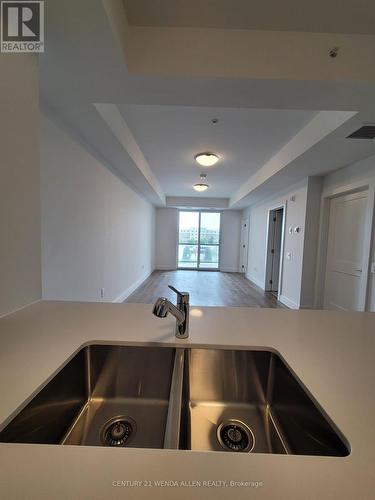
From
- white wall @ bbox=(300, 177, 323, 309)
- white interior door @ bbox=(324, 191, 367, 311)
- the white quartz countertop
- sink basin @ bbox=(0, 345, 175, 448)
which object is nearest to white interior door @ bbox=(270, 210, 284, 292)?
white wall @ bbox=(300, 177, 323, 309)

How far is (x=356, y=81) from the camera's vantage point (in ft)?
4.99

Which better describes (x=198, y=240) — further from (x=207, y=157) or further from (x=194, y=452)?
(x=194, y=452)

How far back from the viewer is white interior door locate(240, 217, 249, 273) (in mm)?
7873

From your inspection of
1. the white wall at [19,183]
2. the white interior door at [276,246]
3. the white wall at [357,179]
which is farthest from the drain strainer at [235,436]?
the white interior door at [276,246]

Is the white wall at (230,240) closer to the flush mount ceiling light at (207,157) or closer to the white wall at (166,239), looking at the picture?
the white wall at (166,239)

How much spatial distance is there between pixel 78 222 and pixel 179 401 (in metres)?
2.32

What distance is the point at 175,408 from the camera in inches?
24.8

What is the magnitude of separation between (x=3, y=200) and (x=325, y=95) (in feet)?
7.15

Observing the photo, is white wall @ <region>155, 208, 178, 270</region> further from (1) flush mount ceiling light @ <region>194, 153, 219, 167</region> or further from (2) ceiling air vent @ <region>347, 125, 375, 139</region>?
(2) ceiling air vent @ <region>347, 125, 375, 139</region>

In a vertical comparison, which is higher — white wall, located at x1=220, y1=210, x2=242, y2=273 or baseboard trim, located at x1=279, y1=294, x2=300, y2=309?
white wall, located at x1=220, y1=210, x2=242, y2=273

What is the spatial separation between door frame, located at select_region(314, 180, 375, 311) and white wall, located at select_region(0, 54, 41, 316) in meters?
3.60

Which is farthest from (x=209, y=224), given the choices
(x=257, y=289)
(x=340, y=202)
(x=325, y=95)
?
(x=325, y=95)

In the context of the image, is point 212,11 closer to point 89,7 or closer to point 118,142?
point 89,7

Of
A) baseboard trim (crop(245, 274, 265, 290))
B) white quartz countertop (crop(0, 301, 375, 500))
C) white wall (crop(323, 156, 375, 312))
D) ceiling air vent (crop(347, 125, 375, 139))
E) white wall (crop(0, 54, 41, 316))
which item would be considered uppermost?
ceiling air vent (crop(347, 125, 375, 139))
